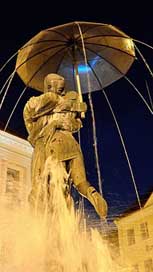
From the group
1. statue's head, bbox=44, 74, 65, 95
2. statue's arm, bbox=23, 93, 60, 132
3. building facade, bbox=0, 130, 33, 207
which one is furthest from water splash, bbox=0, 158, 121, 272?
building facade, bbox=0, 130, 33, 207

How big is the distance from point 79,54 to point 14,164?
14.6m

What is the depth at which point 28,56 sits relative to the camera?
6871mm

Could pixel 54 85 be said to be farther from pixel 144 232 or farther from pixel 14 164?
pixel 14 164

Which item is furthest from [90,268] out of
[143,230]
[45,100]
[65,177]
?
[143,230]

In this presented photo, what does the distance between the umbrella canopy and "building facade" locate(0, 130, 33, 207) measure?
1230 cm

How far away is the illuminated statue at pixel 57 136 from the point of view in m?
5.36

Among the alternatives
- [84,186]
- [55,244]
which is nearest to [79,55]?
[84,186]

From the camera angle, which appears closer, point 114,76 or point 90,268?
point 90,268

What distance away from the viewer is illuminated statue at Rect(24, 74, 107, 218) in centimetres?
536

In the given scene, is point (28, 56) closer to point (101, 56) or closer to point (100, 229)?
point (101, 56)

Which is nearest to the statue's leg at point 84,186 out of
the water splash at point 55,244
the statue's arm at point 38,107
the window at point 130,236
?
the water splash at point 55,244

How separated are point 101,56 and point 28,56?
1.37 meters

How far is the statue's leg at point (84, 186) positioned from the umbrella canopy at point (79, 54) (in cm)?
183

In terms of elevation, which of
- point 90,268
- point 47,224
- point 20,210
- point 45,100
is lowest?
point 90,268
